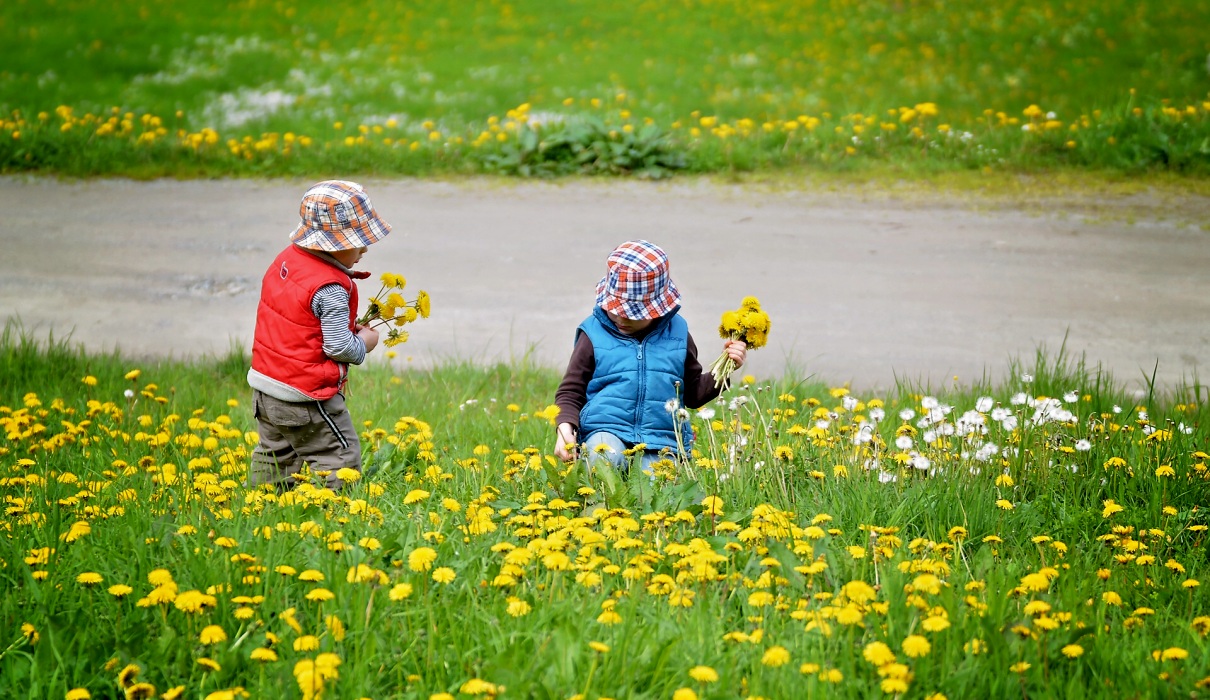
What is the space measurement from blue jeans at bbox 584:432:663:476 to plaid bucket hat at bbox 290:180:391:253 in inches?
44.6

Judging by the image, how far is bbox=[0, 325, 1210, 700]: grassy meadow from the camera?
2.49m

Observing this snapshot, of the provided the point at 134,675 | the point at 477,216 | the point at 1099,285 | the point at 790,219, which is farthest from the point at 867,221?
the point at 134,675

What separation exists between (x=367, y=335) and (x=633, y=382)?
3.47 feet

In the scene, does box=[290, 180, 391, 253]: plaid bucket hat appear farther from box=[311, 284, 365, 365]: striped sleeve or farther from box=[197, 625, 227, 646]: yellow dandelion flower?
box=[197, 625, 227, 646]: yellow dandelion flower

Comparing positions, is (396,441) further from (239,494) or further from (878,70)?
(878,70)

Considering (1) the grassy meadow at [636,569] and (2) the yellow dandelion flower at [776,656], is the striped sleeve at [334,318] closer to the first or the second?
(1) the grassy meadow at [636,569]

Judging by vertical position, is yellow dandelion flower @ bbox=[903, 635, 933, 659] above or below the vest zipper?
below

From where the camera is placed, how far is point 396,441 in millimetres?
4297

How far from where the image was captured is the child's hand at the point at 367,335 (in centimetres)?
410

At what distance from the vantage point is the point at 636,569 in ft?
9.27

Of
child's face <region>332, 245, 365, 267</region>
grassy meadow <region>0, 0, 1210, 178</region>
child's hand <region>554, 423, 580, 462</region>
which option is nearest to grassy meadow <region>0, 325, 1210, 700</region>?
child's hand <region>554, 423, 580, 462</region>

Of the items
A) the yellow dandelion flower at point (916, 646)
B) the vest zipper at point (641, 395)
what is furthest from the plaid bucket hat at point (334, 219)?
the yellow dandelion flower at point (916, 646)

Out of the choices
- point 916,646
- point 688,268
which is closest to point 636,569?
point 916,646

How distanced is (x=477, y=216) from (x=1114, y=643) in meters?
7.10
